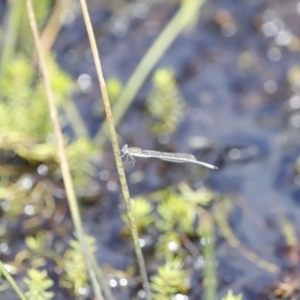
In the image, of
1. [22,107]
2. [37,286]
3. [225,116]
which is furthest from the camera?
[225,116]

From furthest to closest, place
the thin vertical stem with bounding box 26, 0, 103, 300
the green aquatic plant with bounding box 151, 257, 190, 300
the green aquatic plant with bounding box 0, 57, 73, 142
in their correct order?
the green aquatic plant with bounding box 0, 57, 73, 142 → the green aquatic plant with bounding box 151, 257, 190, 300 → the thin vertical stem with bounding box 26, 0, 103, 300

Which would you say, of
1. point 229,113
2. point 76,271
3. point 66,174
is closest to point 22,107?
point 66,174

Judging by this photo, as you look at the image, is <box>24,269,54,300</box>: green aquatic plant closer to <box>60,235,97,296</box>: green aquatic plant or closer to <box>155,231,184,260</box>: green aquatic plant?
<box>60,235,97,296</box>: green aquatic plant

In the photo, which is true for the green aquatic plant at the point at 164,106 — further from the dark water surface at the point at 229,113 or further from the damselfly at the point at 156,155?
the damselfly at the point at 156,155

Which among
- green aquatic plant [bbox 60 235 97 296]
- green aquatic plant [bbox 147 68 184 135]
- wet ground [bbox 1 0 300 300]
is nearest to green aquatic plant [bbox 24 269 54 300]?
green aquatic plant [bbox 60 235 97 296]

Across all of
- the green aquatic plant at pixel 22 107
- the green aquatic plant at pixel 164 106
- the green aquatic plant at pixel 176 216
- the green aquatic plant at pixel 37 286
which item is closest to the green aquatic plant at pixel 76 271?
the green aquatic plant at pixel 37 286

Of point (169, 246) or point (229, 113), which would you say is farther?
point (229, 113)

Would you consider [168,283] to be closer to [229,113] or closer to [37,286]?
[37,286]
